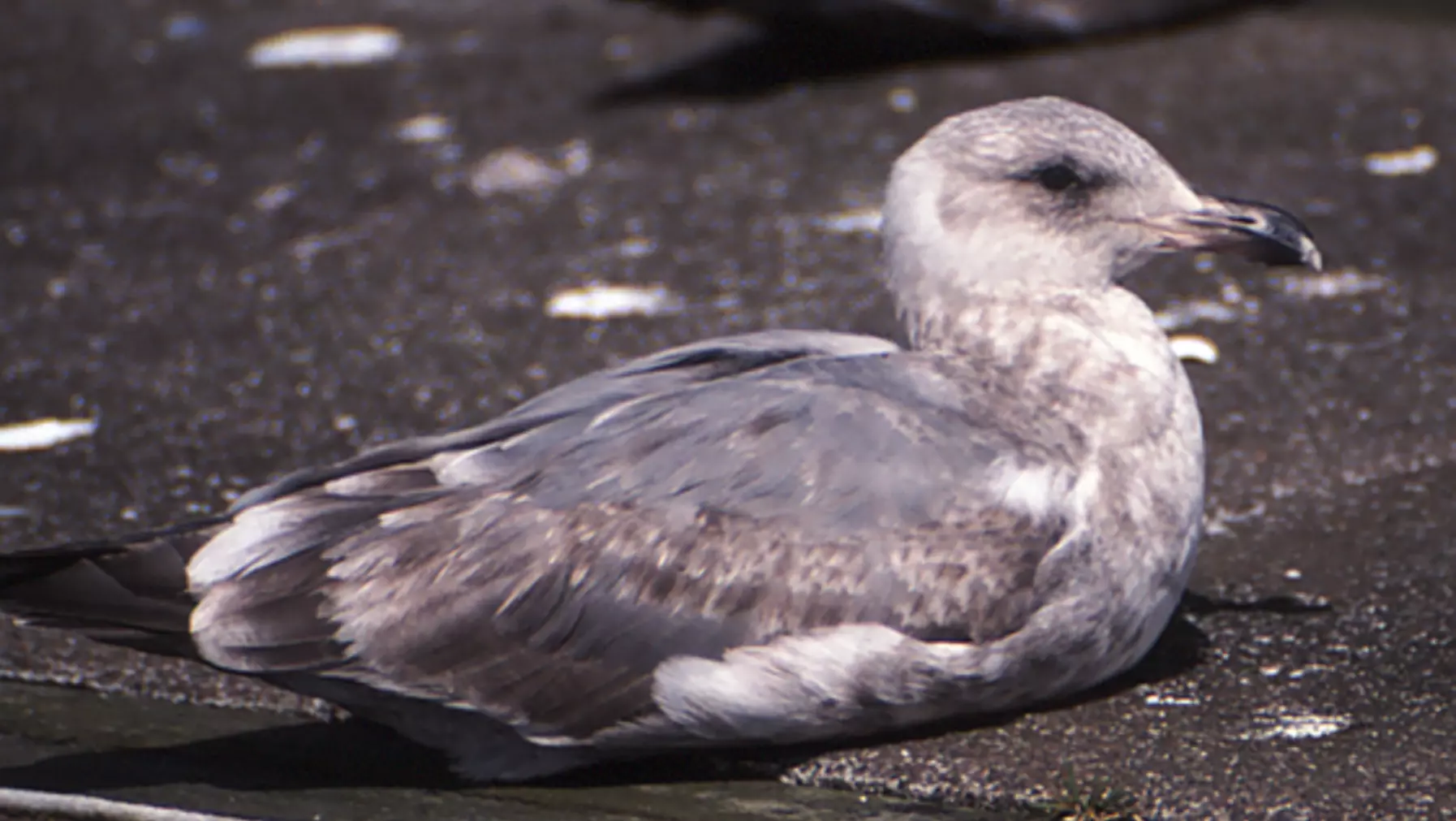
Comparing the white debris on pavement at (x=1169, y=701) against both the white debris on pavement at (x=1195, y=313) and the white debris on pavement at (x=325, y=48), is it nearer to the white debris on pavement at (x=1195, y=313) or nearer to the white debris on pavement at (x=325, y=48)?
the white debris on pavement at (x=1195, y=313)

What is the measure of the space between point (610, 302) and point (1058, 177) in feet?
6.33

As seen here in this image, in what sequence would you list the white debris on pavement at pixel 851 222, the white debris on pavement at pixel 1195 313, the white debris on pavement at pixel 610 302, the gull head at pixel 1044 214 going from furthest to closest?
the white debris on pavement at pixel 851 222, the white debris on pavement at pixel 610 302, the white debris on pavement at pixel 1195 313, the gull head at pixel 1044 214

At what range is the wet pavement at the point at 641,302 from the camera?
2848mm

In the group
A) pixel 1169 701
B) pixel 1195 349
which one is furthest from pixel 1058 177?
pixel 1195 349

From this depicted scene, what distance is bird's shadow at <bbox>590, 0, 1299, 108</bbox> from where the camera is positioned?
6.51 meters

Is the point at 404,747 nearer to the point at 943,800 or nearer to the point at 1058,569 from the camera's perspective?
the point at 943,800

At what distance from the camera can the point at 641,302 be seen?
4859 mm

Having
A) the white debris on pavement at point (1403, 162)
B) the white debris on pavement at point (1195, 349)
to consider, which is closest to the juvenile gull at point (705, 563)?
the white debris on pavement at point (1195, 349)

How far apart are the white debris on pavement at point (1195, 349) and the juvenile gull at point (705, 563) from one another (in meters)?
1.35

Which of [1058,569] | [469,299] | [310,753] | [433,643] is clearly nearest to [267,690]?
[310,753]

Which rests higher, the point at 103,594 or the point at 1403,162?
the point at 103,594

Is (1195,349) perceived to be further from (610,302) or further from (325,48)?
Result: (325,48)

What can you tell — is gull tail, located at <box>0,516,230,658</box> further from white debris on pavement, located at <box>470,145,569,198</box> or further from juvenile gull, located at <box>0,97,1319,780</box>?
white debris on pavement, located at <box>470,145,569,198</box>

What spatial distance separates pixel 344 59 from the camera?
713 centimetres
